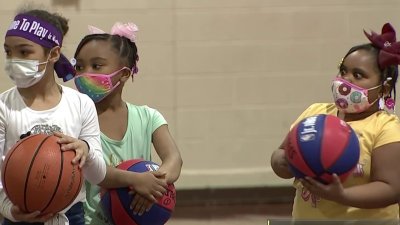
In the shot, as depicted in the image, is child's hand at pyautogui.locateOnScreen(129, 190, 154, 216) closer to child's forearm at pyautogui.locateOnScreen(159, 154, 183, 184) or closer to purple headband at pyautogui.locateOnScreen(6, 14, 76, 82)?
child's forearm at pyautogui.locateOnScreen(159, 154, 183, 184)

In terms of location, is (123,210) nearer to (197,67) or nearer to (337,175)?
(337,175)

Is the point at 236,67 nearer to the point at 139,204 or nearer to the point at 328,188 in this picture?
the point at 139,204

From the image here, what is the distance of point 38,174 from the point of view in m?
2.73

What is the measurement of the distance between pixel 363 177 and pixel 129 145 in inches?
43.6

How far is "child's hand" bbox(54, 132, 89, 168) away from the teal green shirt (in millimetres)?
542

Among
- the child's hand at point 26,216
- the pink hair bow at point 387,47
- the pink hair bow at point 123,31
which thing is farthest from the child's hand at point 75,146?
the pink hair bow at point 387,47

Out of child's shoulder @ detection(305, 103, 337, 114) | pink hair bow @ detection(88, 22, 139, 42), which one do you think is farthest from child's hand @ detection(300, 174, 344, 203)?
pink hair bow @ detection(88, 22, 139, 42)

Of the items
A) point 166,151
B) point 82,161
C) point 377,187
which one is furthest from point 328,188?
point 166,151

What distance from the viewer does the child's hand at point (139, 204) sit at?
327cm

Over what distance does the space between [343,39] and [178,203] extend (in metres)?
1.92

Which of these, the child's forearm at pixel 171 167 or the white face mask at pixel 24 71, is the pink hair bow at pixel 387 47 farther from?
the white face mask at pixel 24 71

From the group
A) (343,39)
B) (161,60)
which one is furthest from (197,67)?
(343,39)

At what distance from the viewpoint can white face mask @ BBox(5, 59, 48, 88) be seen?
117 inches

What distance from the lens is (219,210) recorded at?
6.09 metres
